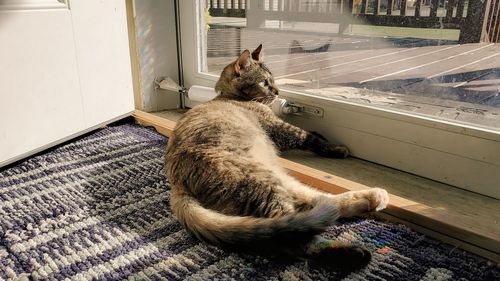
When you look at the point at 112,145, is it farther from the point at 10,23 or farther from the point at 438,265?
the point at 438,265

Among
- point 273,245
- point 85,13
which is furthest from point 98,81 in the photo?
point 273,245

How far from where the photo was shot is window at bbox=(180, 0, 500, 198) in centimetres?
109

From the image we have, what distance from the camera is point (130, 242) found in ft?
3.06

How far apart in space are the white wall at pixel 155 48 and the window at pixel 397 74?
301mm

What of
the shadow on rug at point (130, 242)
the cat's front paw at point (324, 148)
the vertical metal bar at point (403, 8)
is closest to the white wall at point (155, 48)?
the shadow on rug at point (130, 242)

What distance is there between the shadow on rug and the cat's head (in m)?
0.50

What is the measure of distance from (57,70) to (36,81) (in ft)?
0.32

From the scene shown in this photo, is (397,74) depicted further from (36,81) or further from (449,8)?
(36,81)

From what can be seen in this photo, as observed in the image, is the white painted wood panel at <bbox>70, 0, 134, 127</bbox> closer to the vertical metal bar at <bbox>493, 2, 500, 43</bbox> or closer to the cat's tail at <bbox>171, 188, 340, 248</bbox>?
the cat's tail at <bbox>171, 188, 340, 248</bbox>

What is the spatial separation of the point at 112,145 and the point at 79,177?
0.29 m

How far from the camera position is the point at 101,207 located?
1094 mm

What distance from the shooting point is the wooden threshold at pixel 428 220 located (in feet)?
2.88

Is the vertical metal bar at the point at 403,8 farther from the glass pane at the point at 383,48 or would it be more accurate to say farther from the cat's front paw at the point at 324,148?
the cat's front paw at the point at 324,148

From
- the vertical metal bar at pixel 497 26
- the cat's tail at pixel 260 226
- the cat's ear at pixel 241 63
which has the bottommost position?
the cat's tail at pixel 260 226
